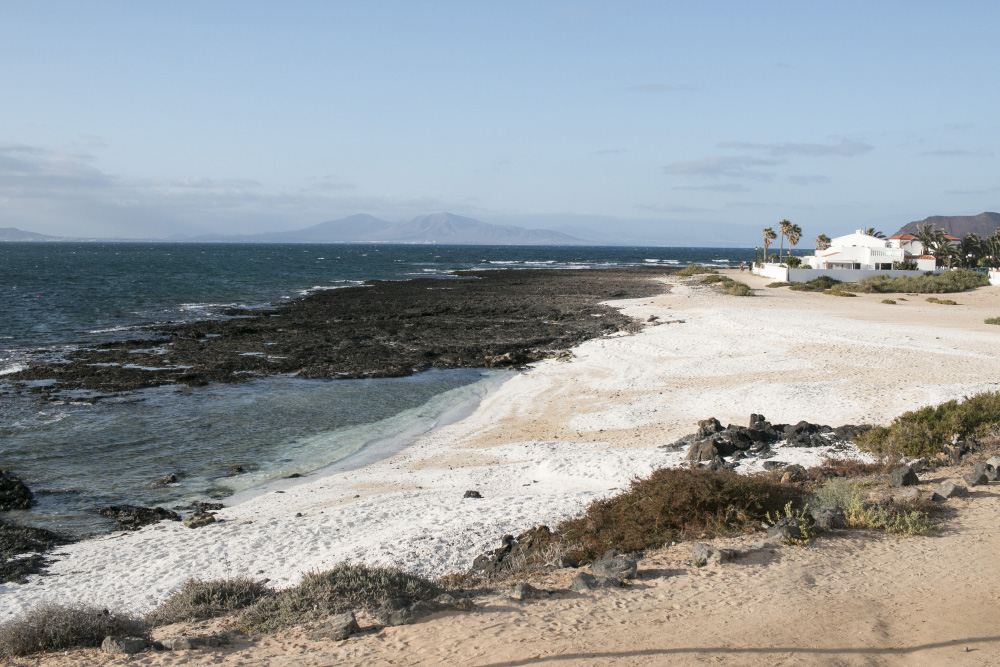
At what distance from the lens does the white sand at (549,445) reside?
972 cm

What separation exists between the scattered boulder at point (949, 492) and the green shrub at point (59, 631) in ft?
33.9

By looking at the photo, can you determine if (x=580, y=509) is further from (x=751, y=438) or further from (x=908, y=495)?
(x=751, y=438)

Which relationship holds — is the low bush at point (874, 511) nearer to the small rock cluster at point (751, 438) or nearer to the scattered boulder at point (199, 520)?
the small rock cluster at point (751, 438)

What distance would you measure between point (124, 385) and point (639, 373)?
1698cm

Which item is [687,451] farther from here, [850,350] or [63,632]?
[850,350]

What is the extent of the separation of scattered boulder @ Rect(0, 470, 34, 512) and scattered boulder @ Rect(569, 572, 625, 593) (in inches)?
402

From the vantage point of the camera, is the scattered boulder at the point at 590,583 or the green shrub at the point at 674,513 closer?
the scattered boulder at the point at 590,583

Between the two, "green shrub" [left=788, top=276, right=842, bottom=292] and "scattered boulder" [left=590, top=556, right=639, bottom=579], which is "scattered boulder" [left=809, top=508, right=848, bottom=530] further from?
"green shrub" [left=788, top=276, right=842, bottom=292]

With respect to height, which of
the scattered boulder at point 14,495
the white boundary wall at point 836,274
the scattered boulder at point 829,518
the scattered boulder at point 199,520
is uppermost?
the white boundary wall at point 836,274

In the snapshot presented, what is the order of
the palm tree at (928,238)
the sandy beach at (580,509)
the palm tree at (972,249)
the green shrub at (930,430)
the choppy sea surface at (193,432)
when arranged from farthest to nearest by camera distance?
the palm tree at (928,238) → the palm tree at (972,249) → the choppy sea surface at (193,432) → the green shrub at (930,430) → the sandy beach at (580,509)

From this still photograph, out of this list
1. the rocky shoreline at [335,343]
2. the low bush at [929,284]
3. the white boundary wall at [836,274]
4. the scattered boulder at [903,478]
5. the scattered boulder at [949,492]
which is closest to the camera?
the scattered boulder at [949,492]

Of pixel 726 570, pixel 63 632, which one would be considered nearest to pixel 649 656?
pixel 726 570

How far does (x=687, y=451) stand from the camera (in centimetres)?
1402

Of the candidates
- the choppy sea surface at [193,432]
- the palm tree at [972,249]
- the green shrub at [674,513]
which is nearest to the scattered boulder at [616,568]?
the green shrub at [674,513]
